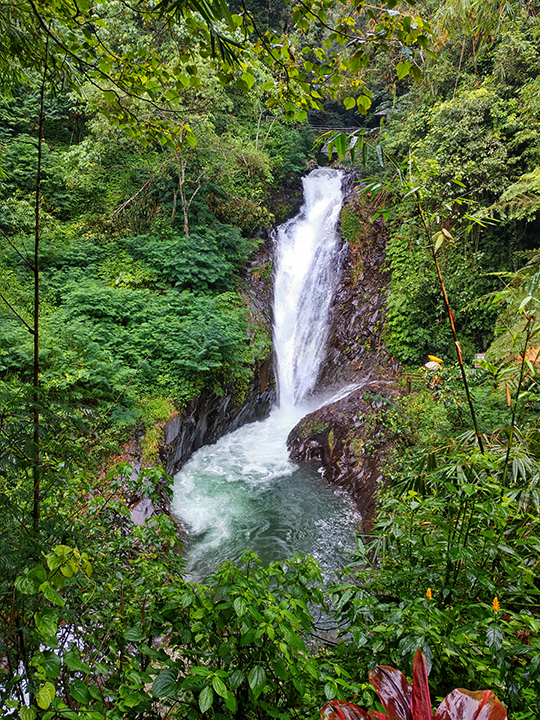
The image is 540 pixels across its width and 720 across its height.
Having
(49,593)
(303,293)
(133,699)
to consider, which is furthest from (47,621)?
(303,293)

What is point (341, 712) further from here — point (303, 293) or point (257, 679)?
point (303, 293)

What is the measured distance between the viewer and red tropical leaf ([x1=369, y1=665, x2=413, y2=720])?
0.98 metres

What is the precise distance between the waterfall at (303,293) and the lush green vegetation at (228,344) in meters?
1.03

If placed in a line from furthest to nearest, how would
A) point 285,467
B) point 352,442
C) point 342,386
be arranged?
point 342,386 < point 285,467 < point 352,442

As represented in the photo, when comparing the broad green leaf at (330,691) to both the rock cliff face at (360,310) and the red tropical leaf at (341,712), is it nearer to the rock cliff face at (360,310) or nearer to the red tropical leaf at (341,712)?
the red tropical leaf at (341,712)

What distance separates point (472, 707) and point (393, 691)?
0.64ft

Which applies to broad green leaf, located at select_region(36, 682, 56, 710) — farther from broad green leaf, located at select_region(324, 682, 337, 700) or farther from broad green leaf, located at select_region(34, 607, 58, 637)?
broad green leaf, located at select_region(324, 682, 337, 700)

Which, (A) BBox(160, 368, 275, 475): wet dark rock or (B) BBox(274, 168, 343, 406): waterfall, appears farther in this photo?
(B) BBox(274, 168, 343, 406): waterfall

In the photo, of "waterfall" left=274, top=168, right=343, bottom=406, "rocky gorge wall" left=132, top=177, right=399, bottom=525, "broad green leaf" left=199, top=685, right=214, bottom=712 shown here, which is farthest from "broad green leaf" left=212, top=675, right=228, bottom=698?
"waterfall" left=274, top=168, right=343, bottom=406

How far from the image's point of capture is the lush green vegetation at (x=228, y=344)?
1.24 metres

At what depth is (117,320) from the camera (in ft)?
22.6

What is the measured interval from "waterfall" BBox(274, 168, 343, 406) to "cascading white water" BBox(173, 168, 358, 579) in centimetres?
3

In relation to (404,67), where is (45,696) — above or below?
below

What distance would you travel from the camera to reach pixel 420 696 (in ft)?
3.11
